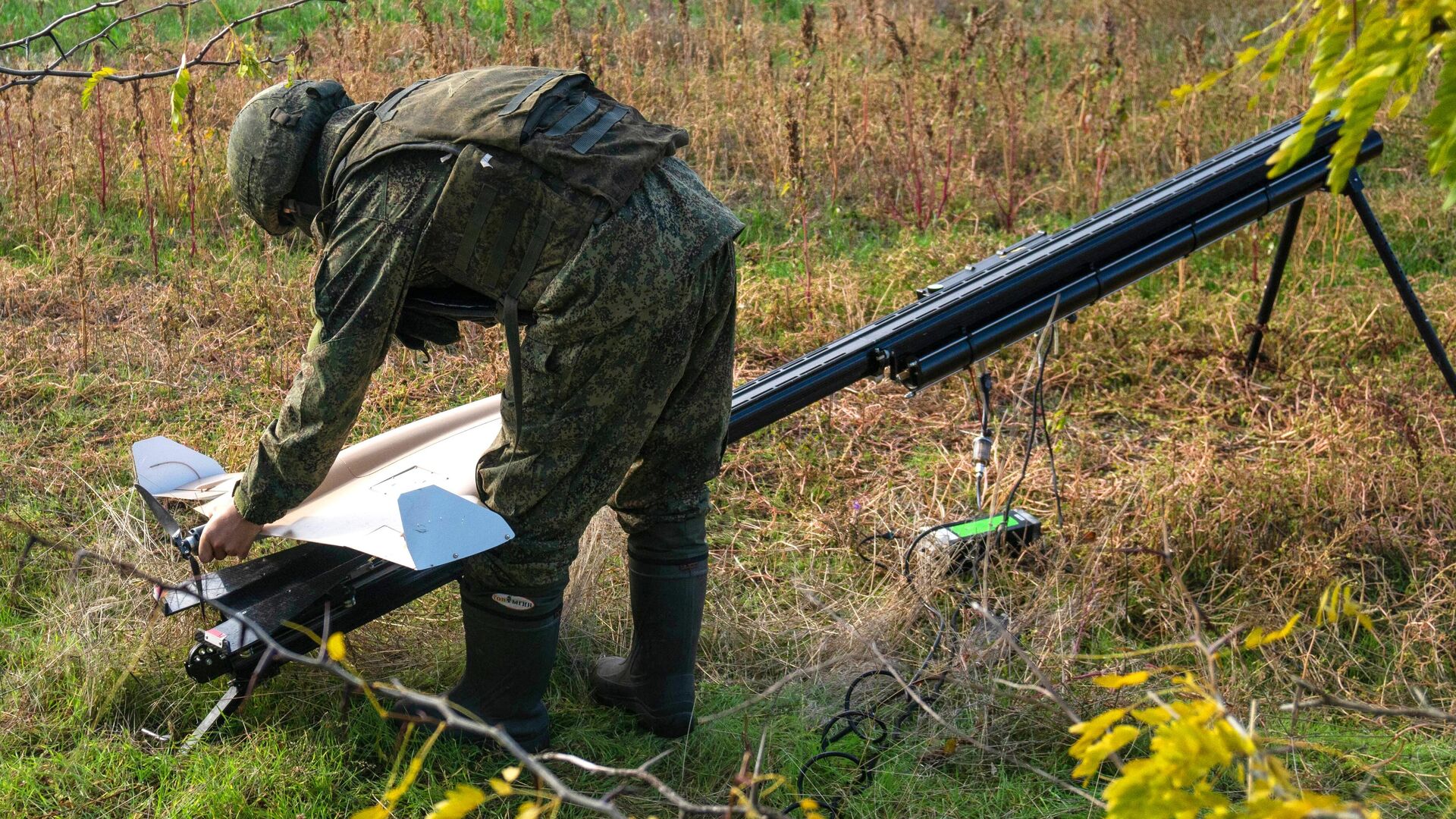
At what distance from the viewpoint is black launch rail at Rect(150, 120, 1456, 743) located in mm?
2979

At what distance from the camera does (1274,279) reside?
473 cm

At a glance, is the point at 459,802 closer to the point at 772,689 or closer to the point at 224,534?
the point at 772,689

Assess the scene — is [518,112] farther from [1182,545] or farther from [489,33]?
[489,33]

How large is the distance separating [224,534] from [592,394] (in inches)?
36.1

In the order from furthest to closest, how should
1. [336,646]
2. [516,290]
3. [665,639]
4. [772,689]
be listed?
[665,639], [516,290], [772,689], [336,646]

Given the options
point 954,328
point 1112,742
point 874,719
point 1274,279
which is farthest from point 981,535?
point 1112,742

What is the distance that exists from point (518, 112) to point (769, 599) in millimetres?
1864

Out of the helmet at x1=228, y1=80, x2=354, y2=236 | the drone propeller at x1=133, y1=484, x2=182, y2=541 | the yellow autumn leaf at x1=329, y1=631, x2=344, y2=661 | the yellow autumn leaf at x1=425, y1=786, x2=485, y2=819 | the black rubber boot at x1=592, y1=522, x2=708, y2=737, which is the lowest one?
the black rubber boot at x1=592, y1=522, x2=708, y2=737

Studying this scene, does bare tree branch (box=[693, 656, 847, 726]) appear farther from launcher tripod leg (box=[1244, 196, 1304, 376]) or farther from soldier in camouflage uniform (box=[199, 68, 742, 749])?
launcher tripod leg (box=[1244, 196, 1304, 376])

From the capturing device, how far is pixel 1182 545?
4.05 m

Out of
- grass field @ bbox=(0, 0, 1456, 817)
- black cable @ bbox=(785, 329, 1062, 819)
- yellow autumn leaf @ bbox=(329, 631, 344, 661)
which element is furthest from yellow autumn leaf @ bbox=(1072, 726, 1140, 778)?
black cable @ bbox=(785, 329, 1062, 819)

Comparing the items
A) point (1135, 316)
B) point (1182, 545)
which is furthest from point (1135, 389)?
point (1182, 545)

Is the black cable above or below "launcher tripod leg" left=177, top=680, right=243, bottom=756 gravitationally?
below

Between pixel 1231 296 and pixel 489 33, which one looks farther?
pixel 489 33
